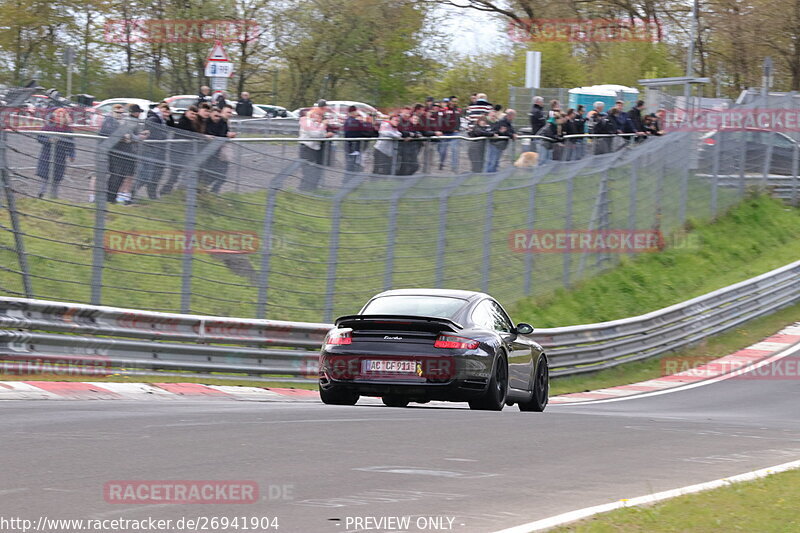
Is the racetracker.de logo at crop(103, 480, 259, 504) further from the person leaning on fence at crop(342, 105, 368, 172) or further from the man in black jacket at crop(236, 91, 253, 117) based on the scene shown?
the man in black jacket at crop(236, 91, 253, 117)

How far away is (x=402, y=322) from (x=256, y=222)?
14.1ft

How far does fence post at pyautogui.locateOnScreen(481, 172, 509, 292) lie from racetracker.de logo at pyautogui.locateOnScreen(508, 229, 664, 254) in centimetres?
91

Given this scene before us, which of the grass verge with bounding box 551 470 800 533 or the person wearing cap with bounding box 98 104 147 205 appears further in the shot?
the person wearing cap with bounding box 98 104 147 205

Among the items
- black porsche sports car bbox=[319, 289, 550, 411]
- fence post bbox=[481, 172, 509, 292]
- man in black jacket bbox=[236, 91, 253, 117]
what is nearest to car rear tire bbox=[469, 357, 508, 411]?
black porsche sports car bbox=[319, 289, 550, 411]

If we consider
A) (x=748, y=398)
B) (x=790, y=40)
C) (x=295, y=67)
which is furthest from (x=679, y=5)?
(x=748, y=398)

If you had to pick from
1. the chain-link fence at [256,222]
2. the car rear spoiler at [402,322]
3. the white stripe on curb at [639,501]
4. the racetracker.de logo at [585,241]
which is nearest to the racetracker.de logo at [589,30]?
the racetracker.de logo at [585,241]

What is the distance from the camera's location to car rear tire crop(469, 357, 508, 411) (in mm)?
13328

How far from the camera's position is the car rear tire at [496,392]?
1333 centimetres

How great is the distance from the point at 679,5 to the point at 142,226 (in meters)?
52.4

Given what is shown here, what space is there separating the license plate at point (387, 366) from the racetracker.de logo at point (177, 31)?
37.3 meters

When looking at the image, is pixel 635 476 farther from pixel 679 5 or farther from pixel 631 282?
pixel 679 5

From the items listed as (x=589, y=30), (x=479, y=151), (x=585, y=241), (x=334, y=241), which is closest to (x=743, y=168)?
(x=585, y=241)

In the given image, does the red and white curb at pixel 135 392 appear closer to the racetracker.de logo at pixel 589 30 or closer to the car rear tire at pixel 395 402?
the car rear tire at pixel 395 402

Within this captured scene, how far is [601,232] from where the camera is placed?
28.2m
